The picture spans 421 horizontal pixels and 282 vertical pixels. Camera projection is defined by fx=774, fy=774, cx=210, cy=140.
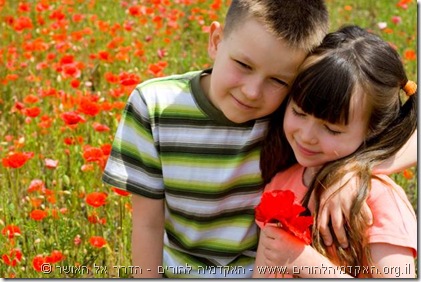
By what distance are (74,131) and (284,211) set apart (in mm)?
1604

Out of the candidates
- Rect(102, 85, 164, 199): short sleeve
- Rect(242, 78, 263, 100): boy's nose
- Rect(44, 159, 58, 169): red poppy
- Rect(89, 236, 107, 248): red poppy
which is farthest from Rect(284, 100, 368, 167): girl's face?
Rect(44, 159, 58, 169): red poppy

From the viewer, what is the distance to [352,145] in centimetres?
195

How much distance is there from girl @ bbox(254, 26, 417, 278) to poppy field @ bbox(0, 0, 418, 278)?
2.24 feet

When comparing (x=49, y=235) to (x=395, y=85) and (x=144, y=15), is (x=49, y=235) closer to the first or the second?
(x=395, y=85)

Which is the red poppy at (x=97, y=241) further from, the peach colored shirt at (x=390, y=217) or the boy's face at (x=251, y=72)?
the peach colored shirt at (x=390, y=217)

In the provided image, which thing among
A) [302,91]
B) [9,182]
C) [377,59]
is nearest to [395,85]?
[377,59]

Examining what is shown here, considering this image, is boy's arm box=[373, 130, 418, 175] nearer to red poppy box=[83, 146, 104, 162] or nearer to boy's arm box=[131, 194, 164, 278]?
boy's arm box=[131, 194, 164, 278]

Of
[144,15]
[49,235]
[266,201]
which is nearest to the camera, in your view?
[266,201]

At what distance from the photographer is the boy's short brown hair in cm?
189

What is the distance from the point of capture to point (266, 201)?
1.73m

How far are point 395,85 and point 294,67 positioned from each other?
264 millimetres

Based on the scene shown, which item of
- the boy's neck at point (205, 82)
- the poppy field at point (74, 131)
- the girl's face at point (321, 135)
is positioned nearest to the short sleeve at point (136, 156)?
the boy's neck at point (205, 82)

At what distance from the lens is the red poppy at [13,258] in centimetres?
232

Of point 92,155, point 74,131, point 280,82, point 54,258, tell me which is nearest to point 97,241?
point 54,258
